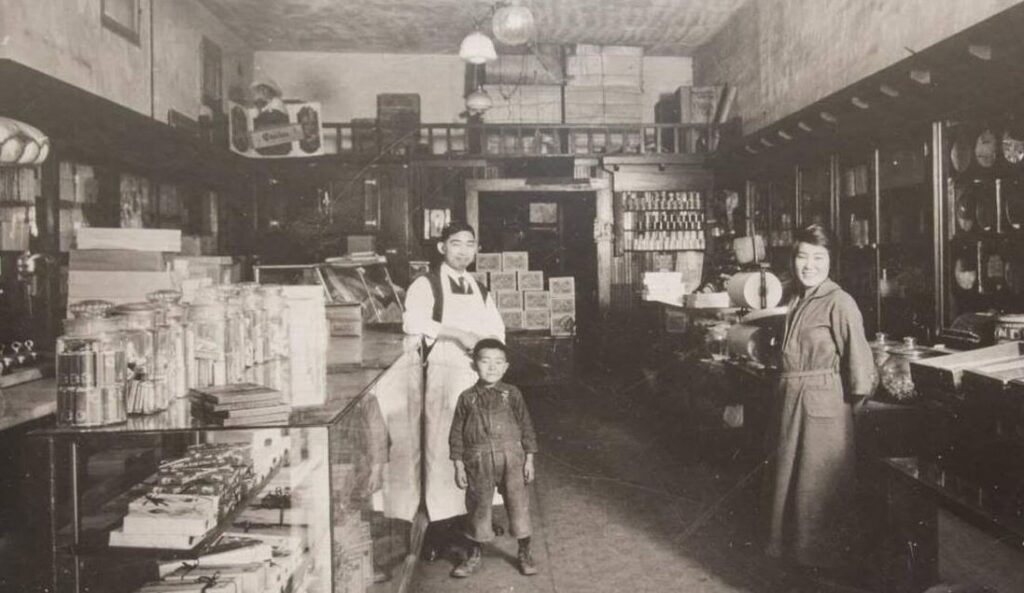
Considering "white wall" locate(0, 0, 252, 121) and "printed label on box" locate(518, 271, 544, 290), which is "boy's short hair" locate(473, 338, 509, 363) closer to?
"white wall" locate(0, 0, 252, 121)

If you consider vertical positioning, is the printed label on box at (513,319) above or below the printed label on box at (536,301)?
below

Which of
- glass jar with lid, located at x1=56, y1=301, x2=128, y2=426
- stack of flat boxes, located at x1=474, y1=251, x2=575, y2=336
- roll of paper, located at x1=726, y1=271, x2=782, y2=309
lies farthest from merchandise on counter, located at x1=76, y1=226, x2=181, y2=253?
stack of flat boxes, located at x1=474, y1=251, x2=575, y2=336

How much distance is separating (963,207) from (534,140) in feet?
18.7

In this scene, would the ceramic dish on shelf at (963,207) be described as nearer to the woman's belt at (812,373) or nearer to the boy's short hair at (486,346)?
the woman's belt at (812,373)

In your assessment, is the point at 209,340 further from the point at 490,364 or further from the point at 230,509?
the point at 490,364

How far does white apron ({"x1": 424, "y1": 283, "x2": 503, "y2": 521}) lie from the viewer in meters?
3.99

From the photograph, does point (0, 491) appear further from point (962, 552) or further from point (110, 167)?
point (962, 552)

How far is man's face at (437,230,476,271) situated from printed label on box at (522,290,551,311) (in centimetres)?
528

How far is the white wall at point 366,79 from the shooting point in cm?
1105

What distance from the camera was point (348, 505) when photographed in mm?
2248

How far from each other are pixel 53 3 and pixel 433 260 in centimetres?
510

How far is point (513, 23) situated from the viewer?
22.1 feet

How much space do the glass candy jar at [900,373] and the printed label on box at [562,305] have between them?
18.8 feet

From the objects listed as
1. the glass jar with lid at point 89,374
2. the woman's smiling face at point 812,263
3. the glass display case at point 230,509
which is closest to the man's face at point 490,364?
the glass display case at point 230,509
